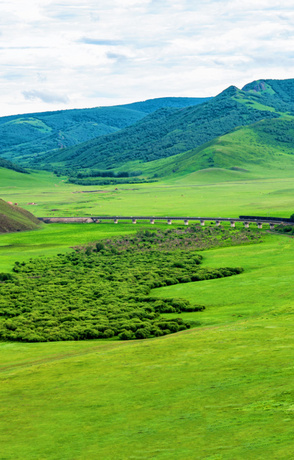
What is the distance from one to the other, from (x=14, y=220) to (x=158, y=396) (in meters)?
151


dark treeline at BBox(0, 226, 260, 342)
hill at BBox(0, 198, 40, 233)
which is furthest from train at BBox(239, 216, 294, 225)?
hill at BBox(0, 198, 40, 233)

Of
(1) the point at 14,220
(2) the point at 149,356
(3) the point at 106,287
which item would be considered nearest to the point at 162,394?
(2) the point at 149,356

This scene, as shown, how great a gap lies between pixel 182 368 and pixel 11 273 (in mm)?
73420

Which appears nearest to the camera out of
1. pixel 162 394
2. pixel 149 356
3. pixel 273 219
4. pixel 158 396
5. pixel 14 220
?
pixel 158 396

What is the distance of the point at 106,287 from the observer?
98.1 metres

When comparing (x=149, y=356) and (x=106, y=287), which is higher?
(x=106, y=287)

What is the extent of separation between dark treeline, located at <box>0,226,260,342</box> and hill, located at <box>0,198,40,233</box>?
120 feet

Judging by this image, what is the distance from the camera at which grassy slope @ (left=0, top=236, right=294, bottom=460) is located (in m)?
30.6

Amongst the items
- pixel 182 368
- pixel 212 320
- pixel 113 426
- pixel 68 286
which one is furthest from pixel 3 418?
pixel 68 286

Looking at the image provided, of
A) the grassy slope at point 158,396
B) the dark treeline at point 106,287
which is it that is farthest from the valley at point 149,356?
the dark treeline at point 106,287

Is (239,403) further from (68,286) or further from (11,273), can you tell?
(11,273)

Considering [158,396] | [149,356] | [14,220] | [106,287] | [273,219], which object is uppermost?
[273,219]

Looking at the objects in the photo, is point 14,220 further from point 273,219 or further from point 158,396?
point 158,396

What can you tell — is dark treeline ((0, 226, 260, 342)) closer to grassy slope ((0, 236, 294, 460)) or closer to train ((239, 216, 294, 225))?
grassy slope ((0, 236, 294, 460))
